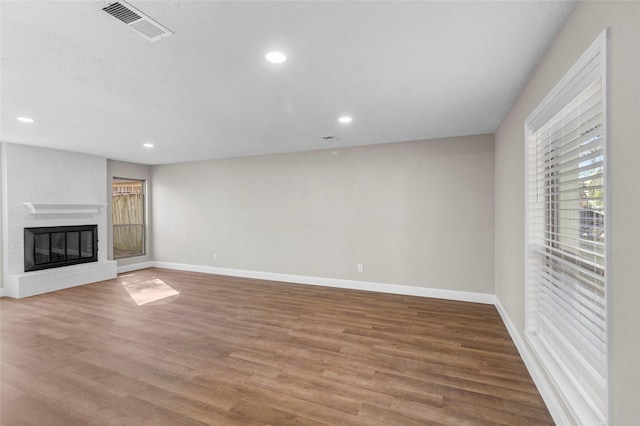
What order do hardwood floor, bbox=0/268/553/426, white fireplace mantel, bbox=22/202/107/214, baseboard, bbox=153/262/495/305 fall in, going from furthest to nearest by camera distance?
1. white fireplace mantel, bbox=22/202/107/214
2. baseboard, bbox=153/262/495/305
3. hardwood floor, bbox=0/268/553/426

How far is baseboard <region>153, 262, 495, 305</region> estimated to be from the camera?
4.39 metres

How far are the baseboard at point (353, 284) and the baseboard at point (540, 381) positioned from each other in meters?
1.06

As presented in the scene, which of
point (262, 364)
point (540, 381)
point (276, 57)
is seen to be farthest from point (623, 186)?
point (262, 364)

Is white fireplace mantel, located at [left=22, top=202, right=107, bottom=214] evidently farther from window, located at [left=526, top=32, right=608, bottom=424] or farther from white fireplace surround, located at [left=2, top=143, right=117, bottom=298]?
window, located at [left=526, top=32, right=608, bottom=424]

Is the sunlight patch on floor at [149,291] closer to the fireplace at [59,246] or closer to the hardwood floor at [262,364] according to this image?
the hardwood floor at [262,364]

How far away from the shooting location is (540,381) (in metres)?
2.16

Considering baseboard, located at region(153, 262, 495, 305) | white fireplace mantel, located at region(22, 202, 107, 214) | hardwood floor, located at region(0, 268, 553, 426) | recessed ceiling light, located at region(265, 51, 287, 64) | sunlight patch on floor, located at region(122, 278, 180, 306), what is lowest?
hardwood floor, located at region(0, 268, 553, 426)

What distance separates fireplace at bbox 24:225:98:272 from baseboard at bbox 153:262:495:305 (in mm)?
1651

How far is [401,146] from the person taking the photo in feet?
15.7

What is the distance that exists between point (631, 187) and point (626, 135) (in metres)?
0.21

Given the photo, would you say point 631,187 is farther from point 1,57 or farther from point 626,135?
point 1,57

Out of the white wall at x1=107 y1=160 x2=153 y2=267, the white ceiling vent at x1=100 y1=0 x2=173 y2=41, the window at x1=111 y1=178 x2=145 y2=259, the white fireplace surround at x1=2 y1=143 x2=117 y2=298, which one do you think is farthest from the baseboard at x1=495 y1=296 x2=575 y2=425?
the window at x1=111 y1=178 x2=145 y2=259

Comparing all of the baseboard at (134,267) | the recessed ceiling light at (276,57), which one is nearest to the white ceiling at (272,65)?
the recessed ceiling light at (276,57)

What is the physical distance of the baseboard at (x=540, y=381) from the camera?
180 centimetres
